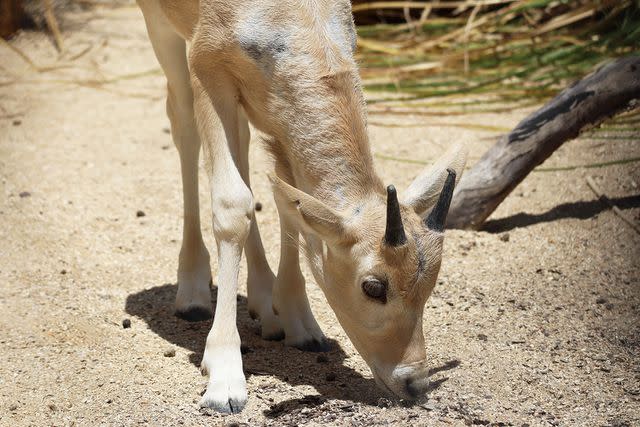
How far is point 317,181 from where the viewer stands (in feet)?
14.1

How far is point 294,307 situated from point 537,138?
89.7 inches

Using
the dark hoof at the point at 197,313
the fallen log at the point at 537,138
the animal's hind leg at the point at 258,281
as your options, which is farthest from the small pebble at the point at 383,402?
the fallen log at the point at 537,138

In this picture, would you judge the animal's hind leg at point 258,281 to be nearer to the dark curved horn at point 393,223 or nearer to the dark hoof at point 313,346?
the dark hoof at point 313,346

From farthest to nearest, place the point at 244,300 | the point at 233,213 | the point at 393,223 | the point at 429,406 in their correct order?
1. the point at 244,300
2. the point at 233,213
3. the point at 429,406
4. the point at 393,223

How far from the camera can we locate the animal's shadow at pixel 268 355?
4.54 meters

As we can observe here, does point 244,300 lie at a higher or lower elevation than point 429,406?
lower

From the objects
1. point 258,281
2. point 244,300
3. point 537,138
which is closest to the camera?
point 258,281

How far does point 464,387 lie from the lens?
14.6 feet

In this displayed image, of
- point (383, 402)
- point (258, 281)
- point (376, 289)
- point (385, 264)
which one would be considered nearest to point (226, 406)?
point (383, 402)

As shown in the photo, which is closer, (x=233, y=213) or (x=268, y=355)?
(x=233, y=213)

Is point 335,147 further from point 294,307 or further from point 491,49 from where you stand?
point 491,49

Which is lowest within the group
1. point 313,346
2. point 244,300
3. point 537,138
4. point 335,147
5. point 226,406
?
point 244,300

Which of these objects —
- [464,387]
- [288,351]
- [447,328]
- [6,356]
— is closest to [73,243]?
[6,356]

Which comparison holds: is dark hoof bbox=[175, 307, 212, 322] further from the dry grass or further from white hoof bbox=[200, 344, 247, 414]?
the dry grass
